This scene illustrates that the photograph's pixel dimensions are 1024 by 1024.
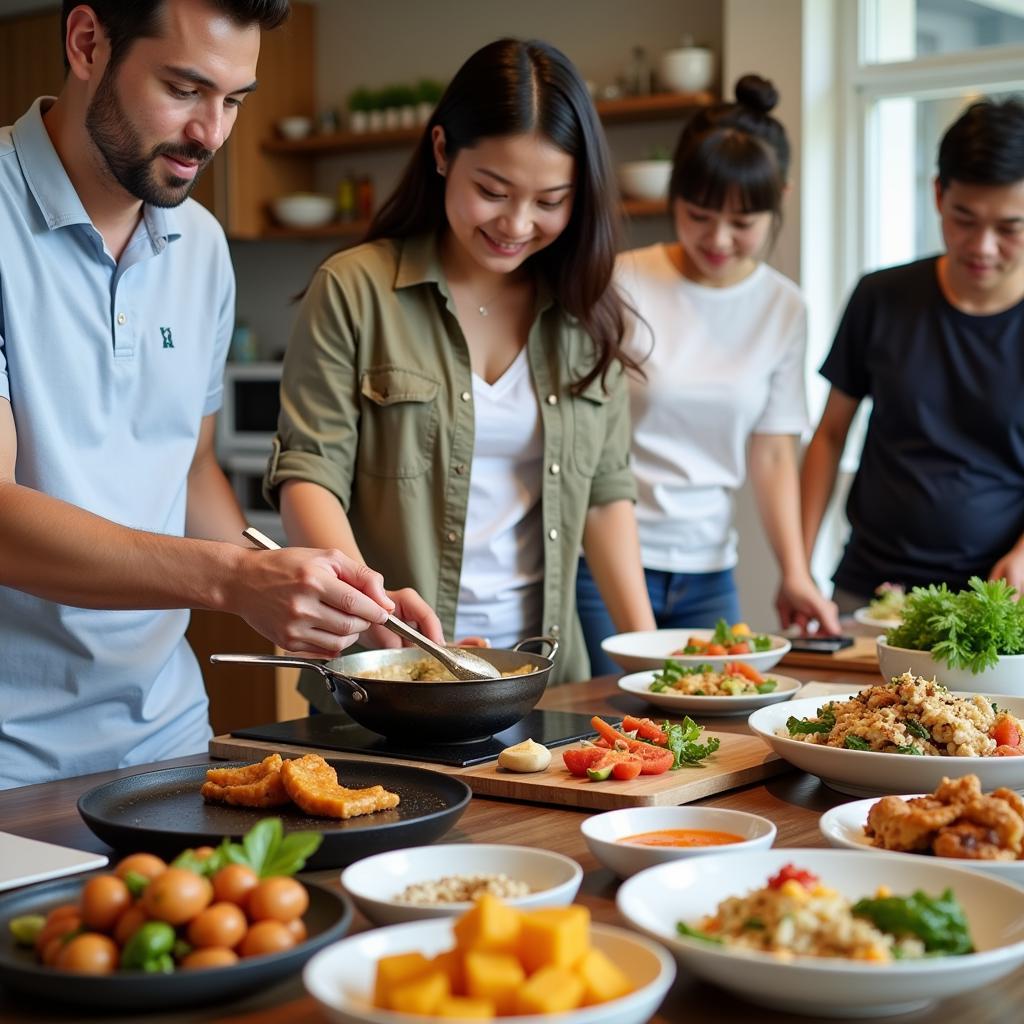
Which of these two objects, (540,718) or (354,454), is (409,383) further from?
(540,718)

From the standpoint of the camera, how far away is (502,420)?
2.36 m

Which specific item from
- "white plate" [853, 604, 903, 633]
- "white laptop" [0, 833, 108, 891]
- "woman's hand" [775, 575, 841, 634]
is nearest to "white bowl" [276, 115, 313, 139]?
"woman's hand" [775, 575, 841, 634]

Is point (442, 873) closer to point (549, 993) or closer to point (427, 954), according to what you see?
point (427, 954)

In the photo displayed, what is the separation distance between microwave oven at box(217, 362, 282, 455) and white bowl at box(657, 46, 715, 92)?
1969 mm

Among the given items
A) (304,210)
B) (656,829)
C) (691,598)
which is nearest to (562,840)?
(656,829)

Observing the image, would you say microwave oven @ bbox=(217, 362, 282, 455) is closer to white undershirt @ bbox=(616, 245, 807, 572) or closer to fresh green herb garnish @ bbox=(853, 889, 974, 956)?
white undershirt @ bbox=(616, 245, 807, 572)

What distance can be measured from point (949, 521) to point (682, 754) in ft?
5.49

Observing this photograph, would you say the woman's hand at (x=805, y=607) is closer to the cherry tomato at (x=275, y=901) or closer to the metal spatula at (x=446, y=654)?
the metal spatula at (x=446, y=654)

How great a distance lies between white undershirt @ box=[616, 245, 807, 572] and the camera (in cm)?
306

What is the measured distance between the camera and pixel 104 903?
0.90m

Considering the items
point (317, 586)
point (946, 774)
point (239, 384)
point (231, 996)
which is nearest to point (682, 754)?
point (946, 774)

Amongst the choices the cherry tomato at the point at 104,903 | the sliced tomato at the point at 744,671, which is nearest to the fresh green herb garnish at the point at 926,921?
the cherry tomato at the point at 104,903

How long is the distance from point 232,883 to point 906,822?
0.56 m

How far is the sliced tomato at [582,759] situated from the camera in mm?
1506
